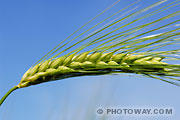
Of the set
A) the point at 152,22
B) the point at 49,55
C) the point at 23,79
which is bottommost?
the point at 23,79

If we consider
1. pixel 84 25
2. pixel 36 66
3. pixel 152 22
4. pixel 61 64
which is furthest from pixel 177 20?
pixel 36 66

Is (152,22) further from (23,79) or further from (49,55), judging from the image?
(23,79)

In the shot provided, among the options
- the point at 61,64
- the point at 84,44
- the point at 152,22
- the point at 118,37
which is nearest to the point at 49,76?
the point at 61,64

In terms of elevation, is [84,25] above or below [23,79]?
above

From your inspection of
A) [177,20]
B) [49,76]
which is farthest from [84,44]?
[177,20]

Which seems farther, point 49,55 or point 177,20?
point 49,55

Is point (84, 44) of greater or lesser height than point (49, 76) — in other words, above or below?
above

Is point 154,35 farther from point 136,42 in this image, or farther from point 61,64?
point 61,64

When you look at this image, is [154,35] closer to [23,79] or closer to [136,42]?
[136,42]

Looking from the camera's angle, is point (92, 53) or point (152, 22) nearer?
point (152, 22)
